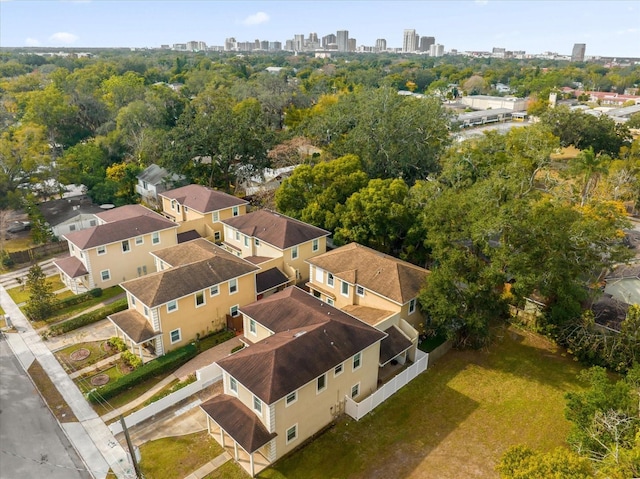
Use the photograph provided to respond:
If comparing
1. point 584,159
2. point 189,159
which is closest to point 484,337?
point 584,159

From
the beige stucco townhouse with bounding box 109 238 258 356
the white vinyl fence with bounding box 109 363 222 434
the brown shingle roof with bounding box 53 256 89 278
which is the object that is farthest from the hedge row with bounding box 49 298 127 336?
the white vinyl fence with bounding box 109 363 222 434

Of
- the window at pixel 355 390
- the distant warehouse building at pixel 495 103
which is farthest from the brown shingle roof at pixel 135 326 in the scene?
the distant warehouse building at pixel 495 103

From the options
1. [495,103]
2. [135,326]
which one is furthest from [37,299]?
[495,103]

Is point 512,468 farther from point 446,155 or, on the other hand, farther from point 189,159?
point 189,159

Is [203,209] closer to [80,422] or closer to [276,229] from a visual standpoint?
[276,229]

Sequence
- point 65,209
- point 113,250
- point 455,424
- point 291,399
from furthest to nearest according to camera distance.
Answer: point 65,209 < point 113,250 < point 455,424 < point 291,399

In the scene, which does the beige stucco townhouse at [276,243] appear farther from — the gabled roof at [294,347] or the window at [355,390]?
Answer: the window at [355,390]
